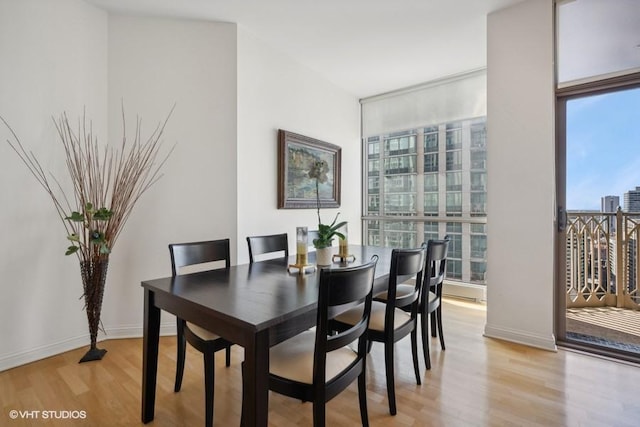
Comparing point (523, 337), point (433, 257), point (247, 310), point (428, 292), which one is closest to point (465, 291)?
point (523, 337)

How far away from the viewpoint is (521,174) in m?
2.61

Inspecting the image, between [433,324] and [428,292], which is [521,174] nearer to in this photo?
[428,292]

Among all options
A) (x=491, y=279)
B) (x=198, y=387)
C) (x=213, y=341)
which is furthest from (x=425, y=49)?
(x=198, y=387)

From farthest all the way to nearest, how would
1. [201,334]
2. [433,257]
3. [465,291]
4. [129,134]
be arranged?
[465,291] → [129,134] → [433,257] → [201,334]

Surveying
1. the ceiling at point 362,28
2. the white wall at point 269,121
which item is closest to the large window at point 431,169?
the ceiling at point 362,28

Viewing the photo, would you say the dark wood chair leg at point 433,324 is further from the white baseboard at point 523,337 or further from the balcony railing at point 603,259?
the balcony railing at point 603,259

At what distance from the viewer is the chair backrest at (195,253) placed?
1878mm

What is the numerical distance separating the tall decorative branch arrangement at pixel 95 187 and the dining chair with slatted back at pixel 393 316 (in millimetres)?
1858

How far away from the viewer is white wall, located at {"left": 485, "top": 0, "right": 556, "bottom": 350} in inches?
98.1

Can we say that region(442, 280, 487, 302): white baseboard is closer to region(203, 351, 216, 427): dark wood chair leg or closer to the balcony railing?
the balcony railing

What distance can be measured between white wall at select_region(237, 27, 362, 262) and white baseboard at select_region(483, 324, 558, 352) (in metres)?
2.06

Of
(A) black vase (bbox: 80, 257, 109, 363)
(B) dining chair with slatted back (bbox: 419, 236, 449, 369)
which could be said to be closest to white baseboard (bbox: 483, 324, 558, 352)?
(B) dining chair with slatted back (bbox: 419, 236, 449, 369)

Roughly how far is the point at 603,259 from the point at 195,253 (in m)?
4.15

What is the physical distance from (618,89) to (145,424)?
3.91m
